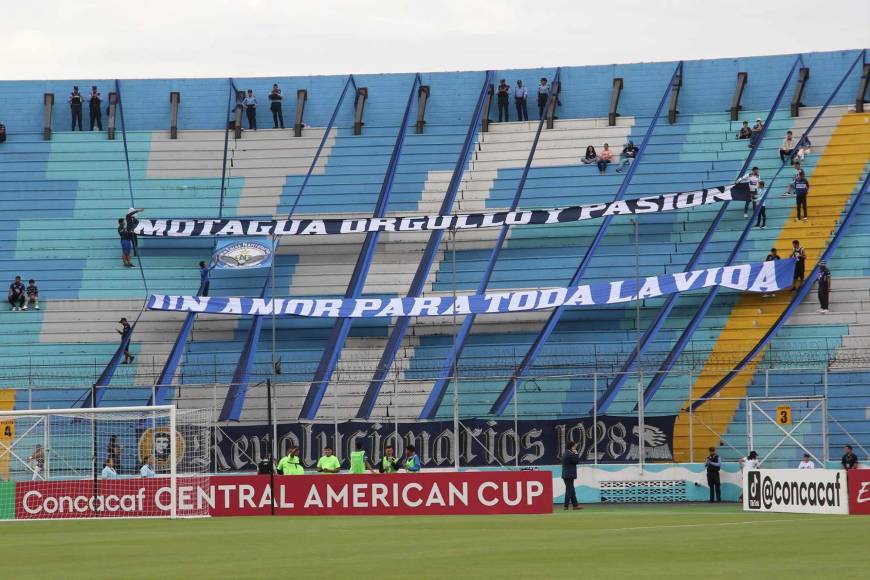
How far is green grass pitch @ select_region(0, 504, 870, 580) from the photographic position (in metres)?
14.2

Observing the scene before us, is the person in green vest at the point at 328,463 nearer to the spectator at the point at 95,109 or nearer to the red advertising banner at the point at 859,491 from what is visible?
the red advertising banner at the point at 859,491

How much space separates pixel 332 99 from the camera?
5559cm

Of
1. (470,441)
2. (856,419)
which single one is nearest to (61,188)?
(470,441)

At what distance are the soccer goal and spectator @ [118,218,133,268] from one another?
8.43 m

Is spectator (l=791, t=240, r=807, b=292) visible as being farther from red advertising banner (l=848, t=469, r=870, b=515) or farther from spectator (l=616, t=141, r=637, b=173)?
red advertising banner (l=848, t=469, r=870, b=515)

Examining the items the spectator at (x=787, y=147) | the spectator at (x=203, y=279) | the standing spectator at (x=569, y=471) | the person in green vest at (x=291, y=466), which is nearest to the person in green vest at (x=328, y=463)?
the person in green vest at (x=291, y=466)

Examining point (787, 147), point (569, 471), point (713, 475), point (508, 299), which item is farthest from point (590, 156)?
point (569, 471)

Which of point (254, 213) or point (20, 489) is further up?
point (254, 213)

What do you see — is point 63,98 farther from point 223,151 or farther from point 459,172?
point 459,172

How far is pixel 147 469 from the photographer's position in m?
33.9

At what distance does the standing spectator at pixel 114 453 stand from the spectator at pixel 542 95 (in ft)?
74.8

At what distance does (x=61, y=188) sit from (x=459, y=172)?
543 inches

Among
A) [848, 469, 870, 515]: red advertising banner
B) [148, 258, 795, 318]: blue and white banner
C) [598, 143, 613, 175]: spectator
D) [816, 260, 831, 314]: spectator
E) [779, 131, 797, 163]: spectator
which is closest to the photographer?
[848, 469, 870, 515]: red advertising banner

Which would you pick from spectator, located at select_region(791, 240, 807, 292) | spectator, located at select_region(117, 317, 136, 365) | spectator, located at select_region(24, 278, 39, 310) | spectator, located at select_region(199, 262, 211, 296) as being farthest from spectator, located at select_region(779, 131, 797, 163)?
spectator, located at select_region(24, 278, 39, 310)
